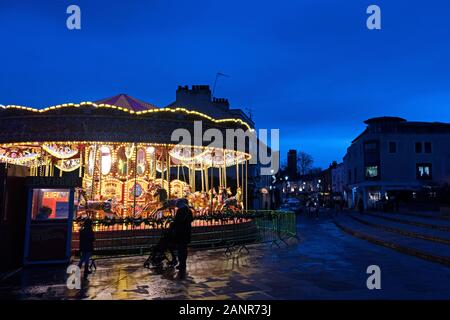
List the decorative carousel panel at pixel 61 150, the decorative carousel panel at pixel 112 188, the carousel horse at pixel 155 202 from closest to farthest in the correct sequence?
the carousel horse at pixel 155 202 < the decorative carousel panel at pixel 112 188 < the decorative carousel panel at pixel 61 150

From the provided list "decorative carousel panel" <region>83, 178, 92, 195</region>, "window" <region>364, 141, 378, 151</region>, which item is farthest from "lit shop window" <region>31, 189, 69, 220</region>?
"window" <region>364, 141, 378, 151</region>

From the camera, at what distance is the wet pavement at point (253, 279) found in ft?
25.1

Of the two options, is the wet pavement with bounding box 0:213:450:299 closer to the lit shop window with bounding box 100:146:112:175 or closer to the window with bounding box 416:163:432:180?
the lit shop window with bounding box 100:146:112:175

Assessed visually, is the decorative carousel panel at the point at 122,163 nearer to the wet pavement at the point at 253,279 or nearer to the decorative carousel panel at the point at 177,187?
the decorative carousel panel at the point at 177,187

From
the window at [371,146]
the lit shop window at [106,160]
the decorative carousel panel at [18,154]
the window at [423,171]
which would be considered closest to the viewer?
the lit shop window at [106,160]

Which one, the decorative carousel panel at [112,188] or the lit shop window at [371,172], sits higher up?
the lit shop window at [371,172]

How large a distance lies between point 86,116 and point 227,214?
6924 mm

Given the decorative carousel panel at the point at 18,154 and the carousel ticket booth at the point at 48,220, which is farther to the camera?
the decorative carousel panel at the point at 18,154

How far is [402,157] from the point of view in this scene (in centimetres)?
5156

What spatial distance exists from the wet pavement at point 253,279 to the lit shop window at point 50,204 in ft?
4.97

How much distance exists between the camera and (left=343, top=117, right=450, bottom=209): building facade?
5081 centimetres

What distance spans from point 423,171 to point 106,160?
150ft

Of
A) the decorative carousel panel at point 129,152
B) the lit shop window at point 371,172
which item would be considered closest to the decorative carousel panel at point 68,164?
the decorative carousel panel at point 129,152
